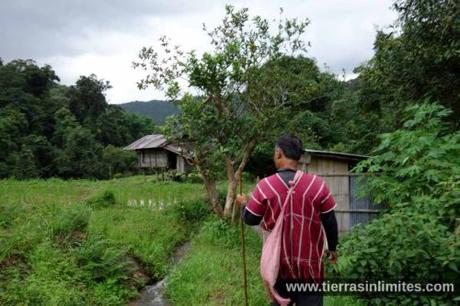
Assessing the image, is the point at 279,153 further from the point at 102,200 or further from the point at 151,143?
the point at 151,143

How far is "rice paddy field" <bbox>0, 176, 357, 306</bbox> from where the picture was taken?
17.7 feet

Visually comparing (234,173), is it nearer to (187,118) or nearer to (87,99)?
(187,118)

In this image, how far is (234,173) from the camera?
10.4 meters

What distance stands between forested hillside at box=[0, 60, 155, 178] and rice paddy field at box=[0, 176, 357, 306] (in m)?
22.2

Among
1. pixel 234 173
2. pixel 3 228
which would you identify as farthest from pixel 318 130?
pixel 3 228

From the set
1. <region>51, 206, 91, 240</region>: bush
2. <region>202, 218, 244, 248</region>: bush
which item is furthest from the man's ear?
<region>202, 218, 244, 248</region>: bush

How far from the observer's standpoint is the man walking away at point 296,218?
2922mm

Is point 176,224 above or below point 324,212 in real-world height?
below

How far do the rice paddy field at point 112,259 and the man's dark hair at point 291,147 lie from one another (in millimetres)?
2593

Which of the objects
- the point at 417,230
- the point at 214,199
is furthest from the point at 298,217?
the point at 214,199

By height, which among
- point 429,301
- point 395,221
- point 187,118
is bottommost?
point 429,301

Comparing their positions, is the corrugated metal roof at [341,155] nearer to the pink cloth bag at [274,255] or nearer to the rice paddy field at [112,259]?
the rice paddy field at [112,259]

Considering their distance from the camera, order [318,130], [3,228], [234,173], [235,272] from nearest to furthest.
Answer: [235,272]
[3,228]
[234,173]
[318,130]

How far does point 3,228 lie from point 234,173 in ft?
18.1
